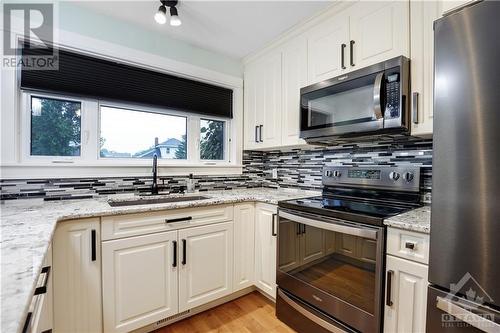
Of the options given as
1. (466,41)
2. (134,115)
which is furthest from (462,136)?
(134,115)

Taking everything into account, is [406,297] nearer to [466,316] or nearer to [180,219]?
[466,316]

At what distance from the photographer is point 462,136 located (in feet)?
2.97

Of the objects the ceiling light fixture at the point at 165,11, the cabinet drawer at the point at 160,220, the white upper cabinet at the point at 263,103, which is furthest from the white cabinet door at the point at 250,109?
the ceiling light fixture at the point at 165,11

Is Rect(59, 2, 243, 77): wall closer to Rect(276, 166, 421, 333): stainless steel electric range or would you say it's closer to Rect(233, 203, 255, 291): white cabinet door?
Rect(233, 203, 255, 291): white cabinet door

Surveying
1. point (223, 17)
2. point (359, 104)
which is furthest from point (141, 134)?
point (359, 104)

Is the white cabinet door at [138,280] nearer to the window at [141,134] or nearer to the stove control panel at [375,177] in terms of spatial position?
the window at [141,134]

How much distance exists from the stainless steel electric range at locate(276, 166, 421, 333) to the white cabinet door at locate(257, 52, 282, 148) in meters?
0.68

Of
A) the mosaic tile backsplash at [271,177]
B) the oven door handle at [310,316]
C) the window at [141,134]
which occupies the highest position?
the window at [141,134]

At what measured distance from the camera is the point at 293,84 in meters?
2.11

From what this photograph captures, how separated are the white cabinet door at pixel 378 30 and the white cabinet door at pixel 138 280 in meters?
1.81

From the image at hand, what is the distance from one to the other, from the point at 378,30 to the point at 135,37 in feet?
6.23

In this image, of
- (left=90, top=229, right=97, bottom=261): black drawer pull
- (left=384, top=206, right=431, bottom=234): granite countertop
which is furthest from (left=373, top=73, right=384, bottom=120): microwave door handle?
(left=90, top=229, right=97, bottom=261): black drawer pull

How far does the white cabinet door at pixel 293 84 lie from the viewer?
2031 mm

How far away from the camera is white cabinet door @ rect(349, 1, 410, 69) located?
4.69ft
